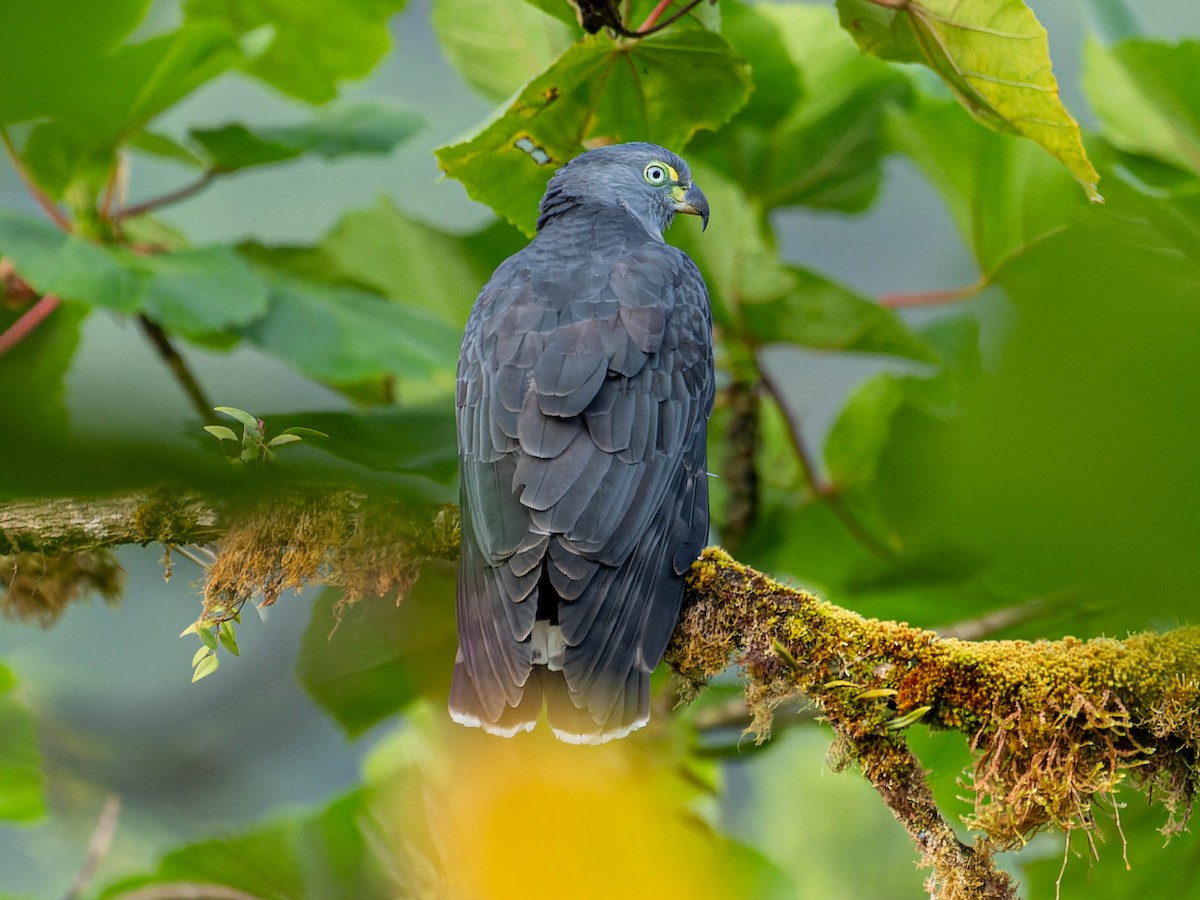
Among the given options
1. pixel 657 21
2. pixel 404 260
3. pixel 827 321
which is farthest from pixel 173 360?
pixel 827 321

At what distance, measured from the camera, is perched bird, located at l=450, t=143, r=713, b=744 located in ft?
6.48

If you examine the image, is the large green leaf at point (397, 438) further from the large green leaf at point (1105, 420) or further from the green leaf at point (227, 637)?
the large green leaf at point (1105, 420)

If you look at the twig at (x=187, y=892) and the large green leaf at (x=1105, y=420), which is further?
the twig at (x=187, y=892)

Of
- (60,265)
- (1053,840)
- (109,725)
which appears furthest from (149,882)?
(1053,840)

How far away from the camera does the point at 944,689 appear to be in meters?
1.85

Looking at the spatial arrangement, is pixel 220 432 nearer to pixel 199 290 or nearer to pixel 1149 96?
pixel 199 290

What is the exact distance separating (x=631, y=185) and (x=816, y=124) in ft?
2.40

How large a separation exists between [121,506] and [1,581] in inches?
36.6

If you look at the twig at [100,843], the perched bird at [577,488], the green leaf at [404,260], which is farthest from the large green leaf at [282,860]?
the green leaf at [404,260]

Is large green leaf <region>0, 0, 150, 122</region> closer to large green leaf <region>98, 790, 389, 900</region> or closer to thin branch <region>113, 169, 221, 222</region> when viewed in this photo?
thin branch <region>113, 169, 221, 222</region>

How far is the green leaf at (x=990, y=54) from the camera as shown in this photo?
1.81 metres

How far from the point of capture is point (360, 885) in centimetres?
264

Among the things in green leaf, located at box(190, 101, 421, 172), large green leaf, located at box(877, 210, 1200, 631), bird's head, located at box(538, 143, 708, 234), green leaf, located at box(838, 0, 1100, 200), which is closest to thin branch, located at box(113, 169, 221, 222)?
green leaf, located at box(190, 101, 421, 172)

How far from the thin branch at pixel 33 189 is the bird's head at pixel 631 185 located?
1355 mm
